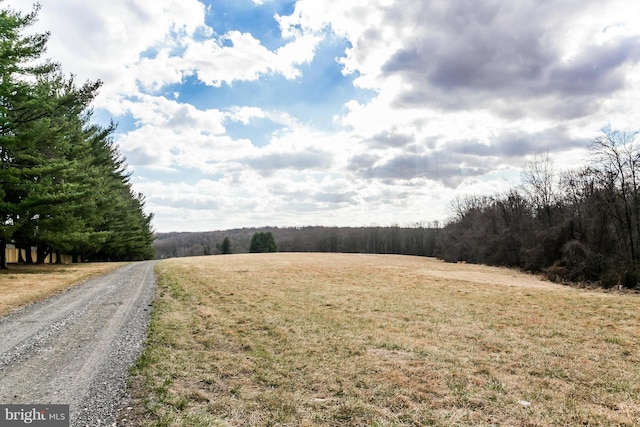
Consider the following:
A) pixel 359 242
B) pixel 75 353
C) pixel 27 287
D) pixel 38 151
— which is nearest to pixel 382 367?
pixel 75 353

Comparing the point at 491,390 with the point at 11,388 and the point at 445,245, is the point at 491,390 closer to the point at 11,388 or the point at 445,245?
the point at 11,388

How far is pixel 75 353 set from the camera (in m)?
6.20

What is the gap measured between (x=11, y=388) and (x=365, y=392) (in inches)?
187

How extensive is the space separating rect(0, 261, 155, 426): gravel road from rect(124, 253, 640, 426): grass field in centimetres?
39

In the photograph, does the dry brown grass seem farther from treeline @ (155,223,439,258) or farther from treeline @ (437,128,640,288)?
treeline @ (155,223,439,258)

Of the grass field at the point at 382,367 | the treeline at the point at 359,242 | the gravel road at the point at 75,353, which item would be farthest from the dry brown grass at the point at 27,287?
the treeline at the point at 359,242

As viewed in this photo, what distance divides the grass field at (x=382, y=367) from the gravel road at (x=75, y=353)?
390 millimetres

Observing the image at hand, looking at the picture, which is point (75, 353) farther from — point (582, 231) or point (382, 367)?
point (582, 231)

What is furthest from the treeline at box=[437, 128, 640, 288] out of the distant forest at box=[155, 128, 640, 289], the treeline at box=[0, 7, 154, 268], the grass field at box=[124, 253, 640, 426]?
the treeline at box=[0, 7, 154, 268]

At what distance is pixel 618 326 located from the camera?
9945 mm

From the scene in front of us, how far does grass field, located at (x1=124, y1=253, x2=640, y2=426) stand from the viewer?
4.35 m

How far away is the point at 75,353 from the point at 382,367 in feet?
17.7

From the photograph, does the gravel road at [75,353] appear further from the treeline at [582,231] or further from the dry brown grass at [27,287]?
the treeline at [582,231]

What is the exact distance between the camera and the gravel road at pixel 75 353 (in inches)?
172
